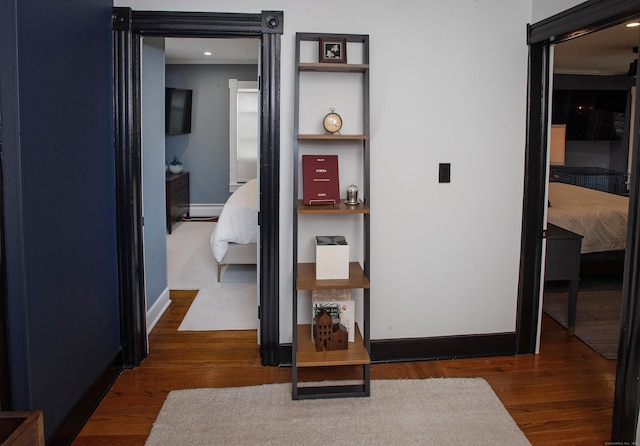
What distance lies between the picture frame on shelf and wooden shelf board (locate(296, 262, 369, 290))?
1.11 metres

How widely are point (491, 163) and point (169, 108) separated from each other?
550 centimetres

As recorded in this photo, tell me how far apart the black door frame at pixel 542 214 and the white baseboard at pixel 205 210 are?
5.68 metres

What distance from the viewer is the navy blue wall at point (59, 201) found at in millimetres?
2018

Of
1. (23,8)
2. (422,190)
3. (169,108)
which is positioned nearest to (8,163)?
(23,8)

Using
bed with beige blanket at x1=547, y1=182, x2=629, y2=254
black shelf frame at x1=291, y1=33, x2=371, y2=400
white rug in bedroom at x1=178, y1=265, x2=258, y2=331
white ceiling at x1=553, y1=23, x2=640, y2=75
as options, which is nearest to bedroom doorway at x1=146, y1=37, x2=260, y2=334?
white rug in bedroom at x1=178, y1=265, x2=258, y2=331

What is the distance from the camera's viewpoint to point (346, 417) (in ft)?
8.81

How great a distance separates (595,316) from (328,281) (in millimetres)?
2352

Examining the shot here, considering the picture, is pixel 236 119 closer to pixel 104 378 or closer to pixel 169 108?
pixel 169 108

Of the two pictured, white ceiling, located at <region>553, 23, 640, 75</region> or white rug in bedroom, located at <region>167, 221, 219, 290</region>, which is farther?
white rug in bedroom, located at <region>167, 221, 219, 290</region>

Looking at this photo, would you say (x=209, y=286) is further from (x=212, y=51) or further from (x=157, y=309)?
(x=212, y=51)

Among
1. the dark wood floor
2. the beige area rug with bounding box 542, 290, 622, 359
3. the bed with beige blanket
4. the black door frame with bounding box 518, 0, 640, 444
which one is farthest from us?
the bed with beige blanket

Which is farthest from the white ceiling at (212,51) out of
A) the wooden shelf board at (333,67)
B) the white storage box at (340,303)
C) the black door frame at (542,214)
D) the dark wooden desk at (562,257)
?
the white storage box at (340,303)

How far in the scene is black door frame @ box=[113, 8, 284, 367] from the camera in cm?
300

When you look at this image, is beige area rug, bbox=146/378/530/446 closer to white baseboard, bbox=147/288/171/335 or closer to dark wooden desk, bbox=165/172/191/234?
white baseboard, bbox=147/288/171/335
